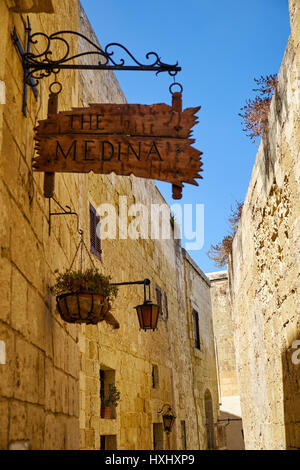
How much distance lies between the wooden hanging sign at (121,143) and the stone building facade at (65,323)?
18cm

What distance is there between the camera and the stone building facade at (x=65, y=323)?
2.50 metres

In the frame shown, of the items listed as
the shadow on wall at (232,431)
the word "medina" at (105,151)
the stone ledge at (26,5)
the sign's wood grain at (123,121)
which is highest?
the stone ledge at (26,5)

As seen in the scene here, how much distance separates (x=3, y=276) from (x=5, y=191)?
42cm

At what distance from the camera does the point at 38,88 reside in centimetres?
343

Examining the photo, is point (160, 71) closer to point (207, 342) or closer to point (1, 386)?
point (1, 386)

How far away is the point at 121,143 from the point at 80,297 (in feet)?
3.93

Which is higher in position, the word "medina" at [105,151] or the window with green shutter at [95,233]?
the window with green shutter at [95,233]

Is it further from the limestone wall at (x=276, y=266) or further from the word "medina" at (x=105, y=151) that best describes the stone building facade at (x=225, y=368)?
the word "medina" at (x=105, y=151)

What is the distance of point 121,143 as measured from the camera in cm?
292

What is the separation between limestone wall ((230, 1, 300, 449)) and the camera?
3.99 meters

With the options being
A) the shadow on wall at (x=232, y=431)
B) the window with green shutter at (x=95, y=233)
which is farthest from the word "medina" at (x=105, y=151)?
the shadow on wall at (x=232, y=431)

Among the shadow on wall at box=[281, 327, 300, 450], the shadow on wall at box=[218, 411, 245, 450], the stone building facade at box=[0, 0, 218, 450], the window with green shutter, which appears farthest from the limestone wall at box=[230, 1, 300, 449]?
the shadow on wall at box=[218, 411, 245, 450]

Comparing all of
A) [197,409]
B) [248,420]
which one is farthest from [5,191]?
[197,409]

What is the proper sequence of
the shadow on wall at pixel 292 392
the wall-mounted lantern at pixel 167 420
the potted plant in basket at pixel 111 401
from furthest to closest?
1. the wall-mounted lantern at pixel 167 420
2. the potted plant in basket at pixel 111 401
3. the shadow on wall at pixel 292 392
